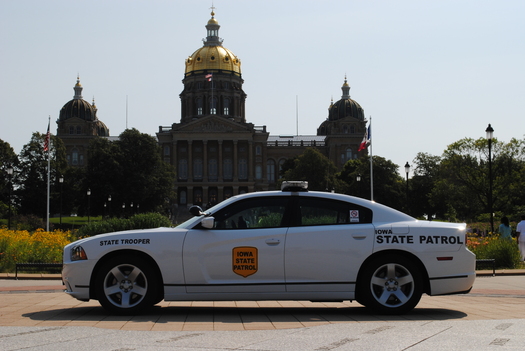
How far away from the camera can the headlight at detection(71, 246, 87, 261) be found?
10.4 meters

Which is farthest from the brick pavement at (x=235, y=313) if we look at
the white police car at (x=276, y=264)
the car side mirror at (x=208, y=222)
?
the car side mirror at (x=208, y=222)

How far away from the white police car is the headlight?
0.02m

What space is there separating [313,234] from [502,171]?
2833 inches

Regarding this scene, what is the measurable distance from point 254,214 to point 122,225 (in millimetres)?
32730

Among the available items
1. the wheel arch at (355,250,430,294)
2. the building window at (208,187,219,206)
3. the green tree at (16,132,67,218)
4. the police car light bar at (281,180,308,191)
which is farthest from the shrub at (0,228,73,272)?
the building window at (208,187,219,206)

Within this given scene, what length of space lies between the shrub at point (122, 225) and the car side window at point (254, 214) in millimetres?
28164

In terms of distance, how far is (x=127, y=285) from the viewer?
1028 cm

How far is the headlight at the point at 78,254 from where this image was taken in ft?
34.1

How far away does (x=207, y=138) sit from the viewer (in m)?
140

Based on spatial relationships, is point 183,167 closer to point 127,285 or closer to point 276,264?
point 127,285

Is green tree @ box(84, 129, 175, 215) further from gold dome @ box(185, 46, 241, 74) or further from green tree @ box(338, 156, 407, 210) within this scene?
gold dome @ box(185, 46, 241, 74)

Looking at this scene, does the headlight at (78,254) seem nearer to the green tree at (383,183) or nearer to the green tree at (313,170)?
the green tree at (383,183)

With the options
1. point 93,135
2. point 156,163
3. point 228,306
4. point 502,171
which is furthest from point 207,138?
point 228,306

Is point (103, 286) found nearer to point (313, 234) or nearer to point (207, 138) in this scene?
point (313, 234)
